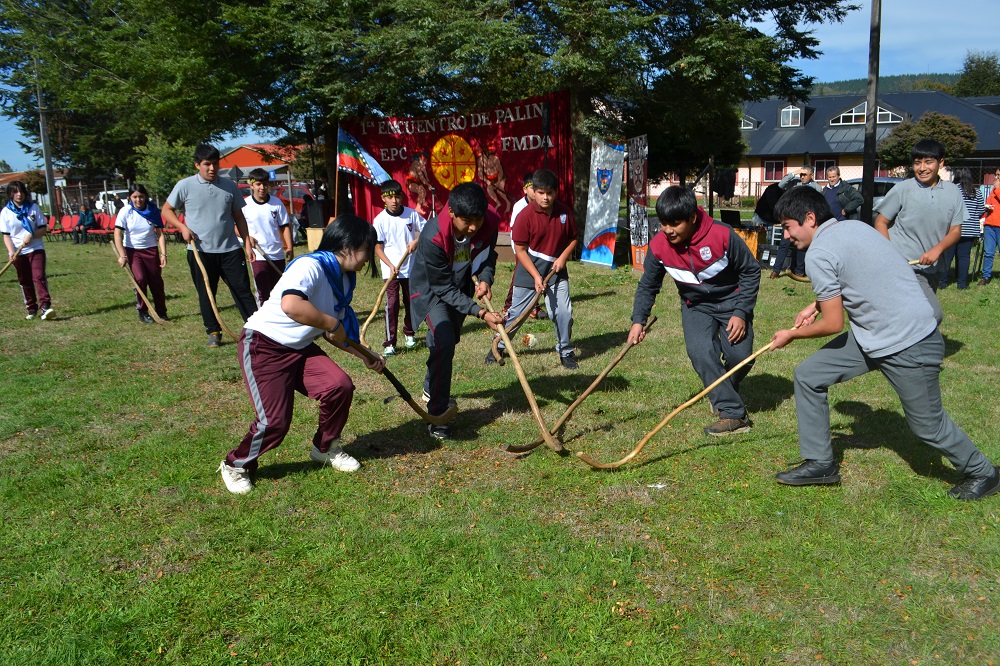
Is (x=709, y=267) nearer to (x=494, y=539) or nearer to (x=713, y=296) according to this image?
(x=713, y=296)

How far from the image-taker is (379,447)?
18.0ft

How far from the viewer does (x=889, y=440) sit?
5383mm

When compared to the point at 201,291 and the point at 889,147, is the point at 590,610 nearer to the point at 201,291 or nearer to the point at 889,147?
the point at 201,291

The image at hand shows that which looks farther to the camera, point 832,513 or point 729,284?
point 729,284

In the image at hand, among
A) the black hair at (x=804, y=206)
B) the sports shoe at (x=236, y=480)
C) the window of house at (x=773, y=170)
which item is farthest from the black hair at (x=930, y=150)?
the window of house at (x=773, y=170)

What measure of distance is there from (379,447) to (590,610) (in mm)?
2459

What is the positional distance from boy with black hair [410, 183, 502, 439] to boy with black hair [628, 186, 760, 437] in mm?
1270

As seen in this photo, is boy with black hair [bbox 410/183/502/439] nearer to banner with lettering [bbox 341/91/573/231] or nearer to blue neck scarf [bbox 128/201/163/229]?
blue neck scarf [bbox 128/201/163/229]

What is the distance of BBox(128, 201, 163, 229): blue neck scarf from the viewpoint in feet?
33.6

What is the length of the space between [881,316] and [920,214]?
2.99m

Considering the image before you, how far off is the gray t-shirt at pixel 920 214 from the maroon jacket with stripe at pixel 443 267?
3.66m

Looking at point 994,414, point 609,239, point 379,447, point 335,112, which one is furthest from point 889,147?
point 379,447

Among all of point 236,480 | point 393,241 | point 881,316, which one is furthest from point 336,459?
point 393,241

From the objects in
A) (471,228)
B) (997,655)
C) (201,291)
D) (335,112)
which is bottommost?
(997,655)
